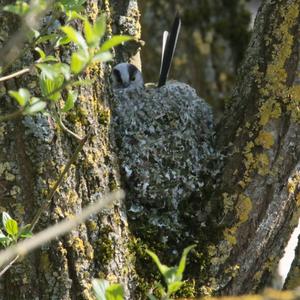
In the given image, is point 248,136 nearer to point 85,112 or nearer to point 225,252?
point 225,252

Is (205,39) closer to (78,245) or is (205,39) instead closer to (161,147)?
(161,147)

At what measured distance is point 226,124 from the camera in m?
2.49

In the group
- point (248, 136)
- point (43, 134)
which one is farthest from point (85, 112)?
point (248, 136)

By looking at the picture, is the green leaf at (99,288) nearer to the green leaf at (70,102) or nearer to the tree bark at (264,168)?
the green leaf at (70,102)

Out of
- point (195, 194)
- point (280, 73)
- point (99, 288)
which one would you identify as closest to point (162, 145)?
point (195, 194)

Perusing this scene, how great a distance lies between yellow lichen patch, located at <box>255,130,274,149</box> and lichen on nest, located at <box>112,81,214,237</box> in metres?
0.24

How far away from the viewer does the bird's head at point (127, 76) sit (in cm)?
318

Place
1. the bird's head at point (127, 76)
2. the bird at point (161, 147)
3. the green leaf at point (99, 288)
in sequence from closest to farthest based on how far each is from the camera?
the green leaf at point (99, 288), the bird at point (161, 147), the bird's head at point (127, 76)

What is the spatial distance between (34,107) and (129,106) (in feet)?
6.23

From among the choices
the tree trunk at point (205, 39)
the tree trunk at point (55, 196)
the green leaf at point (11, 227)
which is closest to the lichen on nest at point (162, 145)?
the tree trunk at point (55, 196)

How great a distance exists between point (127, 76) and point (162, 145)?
0.64m

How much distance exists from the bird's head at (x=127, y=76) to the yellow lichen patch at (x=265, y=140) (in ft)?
3.26

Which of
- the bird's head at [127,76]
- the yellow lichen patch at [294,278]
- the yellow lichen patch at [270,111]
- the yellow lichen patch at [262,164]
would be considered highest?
the bird's head at [127,76]

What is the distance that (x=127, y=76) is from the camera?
3.36 m
